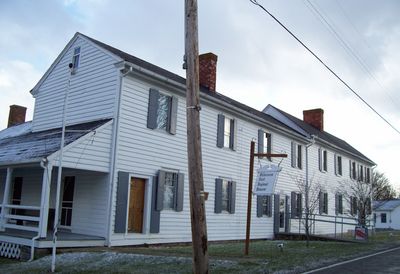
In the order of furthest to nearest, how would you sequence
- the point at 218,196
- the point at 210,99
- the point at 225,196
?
1. the point at 225,196
2. the point at 218,196
3. the point at 210,99

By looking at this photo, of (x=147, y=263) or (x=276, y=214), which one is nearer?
(x=147, y=263)

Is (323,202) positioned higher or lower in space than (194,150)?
lower

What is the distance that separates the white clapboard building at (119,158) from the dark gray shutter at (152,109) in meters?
0.04

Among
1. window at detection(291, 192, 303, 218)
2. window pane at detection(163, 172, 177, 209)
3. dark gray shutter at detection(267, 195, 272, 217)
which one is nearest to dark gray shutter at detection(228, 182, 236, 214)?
dark gray shutter at detection(267, 195, 272, 217)

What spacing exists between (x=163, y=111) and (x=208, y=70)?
597cm

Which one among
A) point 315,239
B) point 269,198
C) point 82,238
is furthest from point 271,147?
point 82,238

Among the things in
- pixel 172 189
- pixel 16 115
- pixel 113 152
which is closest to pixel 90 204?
pixel 113 152

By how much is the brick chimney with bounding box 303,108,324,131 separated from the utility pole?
27.9 meters

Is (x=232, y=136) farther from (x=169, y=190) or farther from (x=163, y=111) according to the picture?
(x=169, y=190)

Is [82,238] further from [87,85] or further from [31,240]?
[87,85]

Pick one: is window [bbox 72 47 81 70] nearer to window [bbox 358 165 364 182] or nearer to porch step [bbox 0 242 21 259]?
porch step [bbox 0 242 21 259]

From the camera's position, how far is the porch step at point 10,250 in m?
13.3

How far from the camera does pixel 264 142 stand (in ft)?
76.8

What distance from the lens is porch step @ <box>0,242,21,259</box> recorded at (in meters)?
13.3
